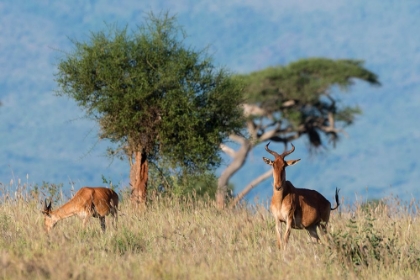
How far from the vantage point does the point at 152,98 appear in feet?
63.3

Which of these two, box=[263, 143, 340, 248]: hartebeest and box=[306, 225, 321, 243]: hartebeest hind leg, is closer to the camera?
box=[263, 143, 340, 248]: hartebeest

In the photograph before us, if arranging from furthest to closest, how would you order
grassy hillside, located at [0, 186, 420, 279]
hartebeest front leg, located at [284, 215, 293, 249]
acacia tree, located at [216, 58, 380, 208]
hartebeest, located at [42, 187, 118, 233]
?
acacia tree, located at [216, 58, 380, 208] → hartebeest, located at [42, 187, 118, 233] → hartebeest front leg, located at [284, 215, 293, 249] → grassy hillside, located at [0, 186, 420, 279]

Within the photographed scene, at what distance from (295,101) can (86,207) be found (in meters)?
27.2

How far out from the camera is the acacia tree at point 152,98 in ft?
63.2

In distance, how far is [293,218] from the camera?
12055mm

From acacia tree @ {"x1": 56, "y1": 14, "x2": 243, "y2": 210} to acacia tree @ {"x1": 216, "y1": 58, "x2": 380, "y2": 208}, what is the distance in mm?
18572

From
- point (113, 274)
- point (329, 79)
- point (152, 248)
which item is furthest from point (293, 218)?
point (329, 79)

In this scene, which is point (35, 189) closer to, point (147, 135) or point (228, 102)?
point (147, 135)

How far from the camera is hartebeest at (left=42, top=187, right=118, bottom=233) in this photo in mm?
13992

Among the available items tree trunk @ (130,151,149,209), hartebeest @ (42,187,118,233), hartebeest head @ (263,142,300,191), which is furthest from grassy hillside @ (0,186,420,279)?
tree trunk @ (130,151,149,209)

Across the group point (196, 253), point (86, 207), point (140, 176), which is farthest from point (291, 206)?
point (140, 176)

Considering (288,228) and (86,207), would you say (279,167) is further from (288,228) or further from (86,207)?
(86,207)

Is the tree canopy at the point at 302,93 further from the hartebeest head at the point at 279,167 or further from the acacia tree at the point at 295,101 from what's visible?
the hartebeest head at the point at 279,167

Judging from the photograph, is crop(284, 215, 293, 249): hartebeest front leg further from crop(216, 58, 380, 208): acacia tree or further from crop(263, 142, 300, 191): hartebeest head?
crop(216, 58, 380, 208): acacia tree
